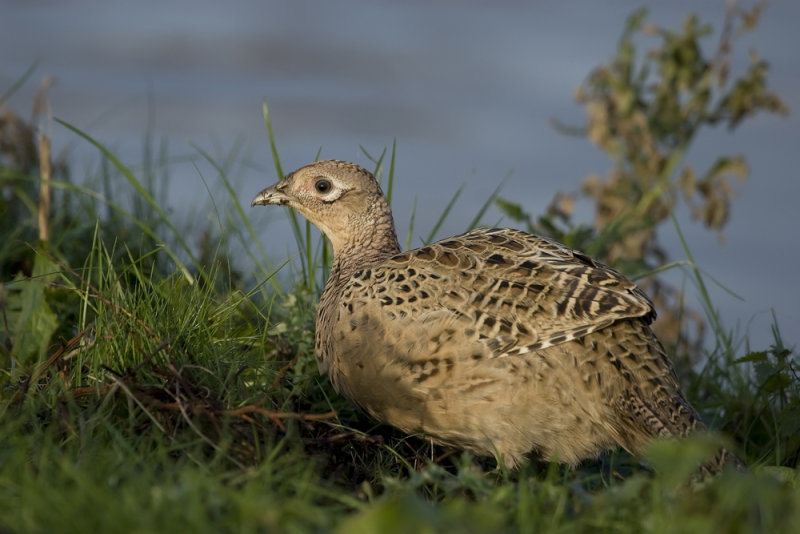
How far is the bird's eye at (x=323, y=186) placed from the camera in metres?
5.67

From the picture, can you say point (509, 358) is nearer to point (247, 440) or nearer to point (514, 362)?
point (514, 362)

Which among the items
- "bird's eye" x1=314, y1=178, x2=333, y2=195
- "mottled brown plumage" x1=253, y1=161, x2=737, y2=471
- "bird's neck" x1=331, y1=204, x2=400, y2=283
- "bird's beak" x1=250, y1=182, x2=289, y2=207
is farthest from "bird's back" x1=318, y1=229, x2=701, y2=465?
"bird's beak" x1=250, y1=182, x2=289, y2=207

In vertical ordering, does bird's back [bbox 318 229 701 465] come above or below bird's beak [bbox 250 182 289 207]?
below

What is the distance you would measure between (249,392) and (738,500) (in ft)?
8.09

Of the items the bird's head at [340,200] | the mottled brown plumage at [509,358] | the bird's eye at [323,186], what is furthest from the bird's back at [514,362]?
the bird's eye at [323,186]

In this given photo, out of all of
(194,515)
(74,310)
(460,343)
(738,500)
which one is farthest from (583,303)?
(74,310)

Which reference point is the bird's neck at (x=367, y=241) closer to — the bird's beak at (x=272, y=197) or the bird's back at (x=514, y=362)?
the bird's beak at (x=272, y=197)

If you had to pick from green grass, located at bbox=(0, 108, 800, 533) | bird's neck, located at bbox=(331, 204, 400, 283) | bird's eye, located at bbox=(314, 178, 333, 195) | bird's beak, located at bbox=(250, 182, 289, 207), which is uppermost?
bird's eye, located at bbox=(314, 178, 333, 195)

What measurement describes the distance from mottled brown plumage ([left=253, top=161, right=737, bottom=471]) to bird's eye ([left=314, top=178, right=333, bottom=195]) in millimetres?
1043

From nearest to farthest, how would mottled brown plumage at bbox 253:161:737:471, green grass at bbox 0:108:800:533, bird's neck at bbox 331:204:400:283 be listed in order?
green grass at bbox 0:108:800:533
mottled brown plumage at bbox 253:161:737:471
bird's neck at bbox 331:204:400:283

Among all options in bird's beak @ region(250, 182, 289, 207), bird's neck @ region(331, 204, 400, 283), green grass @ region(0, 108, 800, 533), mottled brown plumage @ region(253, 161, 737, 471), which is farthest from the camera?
bird's beak @ region(250, 182, 289, 207)

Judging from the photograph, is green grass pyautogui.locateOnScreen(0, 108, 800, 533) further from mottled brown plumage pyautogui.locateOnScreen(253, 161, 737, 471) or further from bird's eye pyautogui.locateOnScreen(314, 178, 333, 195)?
bird's eye pyautogui.locateOnScreen(314, 178, 333, 195)

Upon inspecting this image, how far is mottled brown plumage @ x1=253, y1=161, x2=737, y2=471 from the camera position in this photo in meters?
4.46

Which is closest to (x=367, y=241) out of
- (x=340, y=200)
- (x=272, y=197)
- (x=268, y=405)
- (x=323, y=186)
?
(x=340, y=200)
